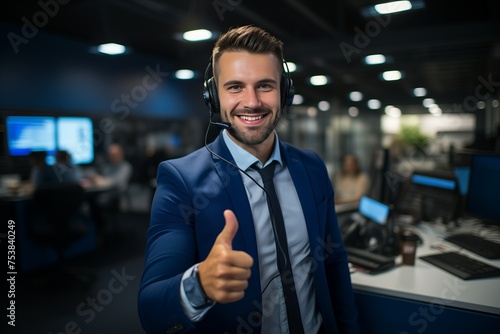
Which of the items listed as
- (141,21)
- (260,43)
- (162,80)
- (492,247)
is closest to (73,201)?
(141,21)

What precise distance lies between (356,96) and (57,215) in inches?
462

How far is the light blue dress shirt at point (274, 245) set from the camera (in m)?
1.17

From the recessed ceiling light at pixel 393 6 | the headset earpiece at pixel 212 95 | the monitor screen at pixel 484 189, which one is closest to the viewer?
the headset earpiece at pixel 212 95

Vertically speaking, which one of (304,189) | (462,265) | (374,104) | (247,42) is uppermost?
(374,104)

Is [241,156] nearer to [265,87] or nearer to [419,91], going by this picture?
[265,87]

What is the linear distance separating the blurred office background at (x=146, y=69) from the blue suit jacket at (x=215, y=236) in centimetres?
117

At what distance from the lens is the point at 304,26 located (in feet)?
19.7

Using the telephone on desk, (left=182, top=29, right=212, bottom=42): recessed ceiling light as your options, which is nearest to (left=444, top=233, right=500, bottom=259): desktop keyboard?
the telephone on desk

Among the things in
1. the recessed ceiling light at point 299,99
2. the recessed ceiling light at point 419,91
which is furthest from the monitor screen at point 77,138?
the recessed ceiling light at point 419,91

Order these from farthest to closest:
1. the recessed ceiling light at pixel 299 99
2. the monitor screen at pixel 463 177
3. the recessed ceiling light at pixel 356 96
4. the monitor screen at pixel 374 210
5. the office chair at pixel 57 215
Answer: the recessed ceiling light at pixel 356 96
the recessed ceiling light at pixel 299 99
the office chair at pixel 57 215
the monitor screen at pixel 463 177
the monitor screen at pixel 374 210

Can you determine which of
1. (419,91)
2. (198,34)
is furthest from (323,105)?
(198,34)

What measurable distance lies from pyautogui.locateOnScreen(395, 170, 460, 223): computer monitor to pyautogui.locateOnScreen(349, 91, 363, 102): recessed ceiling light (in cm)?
1039

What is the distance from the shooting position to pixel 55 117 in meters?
5.47

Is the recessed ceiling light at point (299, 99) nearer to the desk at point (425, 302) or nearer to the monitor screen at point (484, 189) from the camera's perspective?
the monitor screen at point (484, 189)
